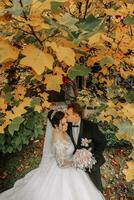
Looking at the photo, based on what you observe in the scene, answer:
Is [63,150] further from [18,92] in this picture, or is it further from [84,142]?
[18,92]

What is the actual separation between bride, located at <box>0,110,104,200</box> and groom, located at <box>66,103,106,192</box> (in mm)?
84

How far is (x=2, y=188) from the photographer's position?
21.8 feet

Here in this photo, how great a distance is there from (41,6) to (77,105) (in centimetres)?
261

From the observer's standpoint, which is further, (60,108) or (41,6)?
(60,108)

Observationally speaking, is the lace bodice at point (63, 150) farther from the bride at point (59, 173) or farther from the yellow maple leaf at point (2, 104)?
the yellow maple leaf at point (2, 104)

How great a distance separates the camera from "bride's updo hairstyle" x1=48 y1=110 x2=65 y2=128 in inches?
163

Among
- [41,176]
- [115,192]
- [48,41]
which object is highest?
[48,41]

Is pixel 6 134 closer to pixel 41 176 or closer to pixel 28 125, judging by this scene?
pixel 28 125

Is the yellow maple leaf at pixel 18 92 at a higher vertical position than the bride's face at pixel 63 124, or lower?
higher

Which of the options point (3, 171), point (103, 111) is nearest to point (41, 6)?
point (103, 111)

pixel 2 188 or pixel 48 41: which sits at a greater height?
pixel 48 41

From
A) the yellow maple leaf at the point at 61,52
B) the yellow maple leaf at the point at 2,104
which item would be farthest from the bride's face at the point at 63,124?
the yellow maple leaf at the point at 61,52

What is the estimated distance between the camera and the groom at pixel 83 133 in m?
4.06

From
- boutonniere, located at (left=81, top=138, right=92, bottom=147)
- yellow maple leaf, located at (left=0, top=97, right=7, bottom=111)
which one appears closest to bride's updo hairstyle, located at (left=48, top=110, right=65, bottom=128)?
boutonniere, located at (left=81, top=138, right=92, bottom=147)
